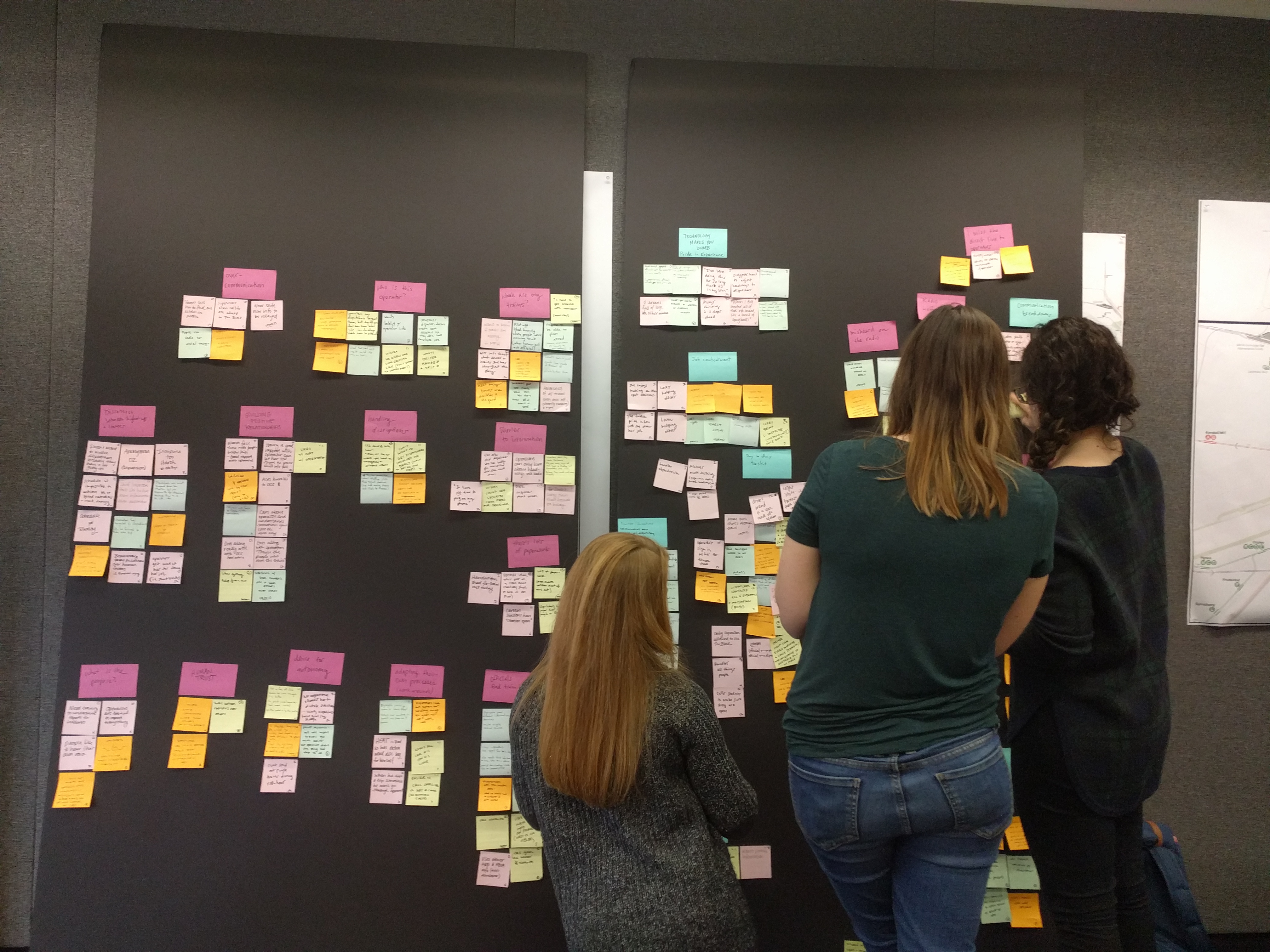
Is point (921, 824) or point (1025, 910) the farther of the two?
point (1025, 910)

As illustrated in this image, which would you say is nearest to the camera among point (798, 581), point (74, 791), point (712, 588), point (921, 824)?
point (921, 824)

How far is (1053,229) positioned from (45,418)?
9.44 feet

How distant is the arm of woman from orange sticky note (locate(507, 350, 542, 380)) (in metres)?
0.99

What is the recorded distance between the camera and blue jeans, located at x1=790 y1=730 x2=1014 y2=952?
1.13 meters

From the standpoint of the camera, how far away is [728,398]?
204 cm

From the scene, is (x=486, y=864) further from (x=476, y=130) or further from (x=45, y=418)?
(x=476, y=130)

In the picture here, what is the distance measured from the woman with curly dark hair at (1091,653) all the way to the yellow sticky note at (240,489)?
1.85 m

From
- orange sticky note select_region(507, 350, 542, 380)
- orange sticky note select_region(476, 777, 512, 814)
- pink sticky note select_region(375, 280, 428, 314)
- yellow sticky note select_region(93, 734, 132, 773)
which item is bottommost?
orange sticky note select_region(476, 777, 512, 814)

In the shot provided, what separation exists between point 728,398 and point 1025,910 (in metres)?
1.62

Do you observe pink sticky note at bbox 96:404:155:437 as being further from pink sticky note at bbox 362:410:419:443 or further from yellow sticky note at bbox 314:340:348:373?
pink sticky note at bbox 362:410:419:443

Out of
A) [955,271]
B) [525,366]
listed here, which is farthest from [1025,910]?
[525,366]

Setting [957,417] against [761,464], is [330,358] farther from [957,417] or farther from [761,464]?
[957,417]

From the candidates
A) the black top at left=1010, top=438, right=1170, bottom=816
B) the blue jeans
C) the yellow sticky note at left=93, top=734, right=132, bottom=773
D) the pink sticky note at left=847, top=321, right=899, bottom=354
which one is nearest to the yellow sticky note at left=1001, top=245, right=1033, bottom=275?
the pink sticky note at left=847, top=321, right=899, bottom=354

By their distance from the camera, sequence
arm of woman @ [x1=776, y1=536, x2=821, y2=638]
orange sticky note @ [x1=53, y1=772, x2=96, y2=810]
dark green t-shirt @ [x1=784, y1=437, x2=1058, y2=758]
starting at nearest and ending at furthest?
dark green t-shirt @ [x1=784, y1=437, x2=1058, y2=758], arm of woman @ [x1=776, y1=536, x2=821, y2=638], orange sticky note @ [x1=53, y1=772, x2=96, y2=810]
